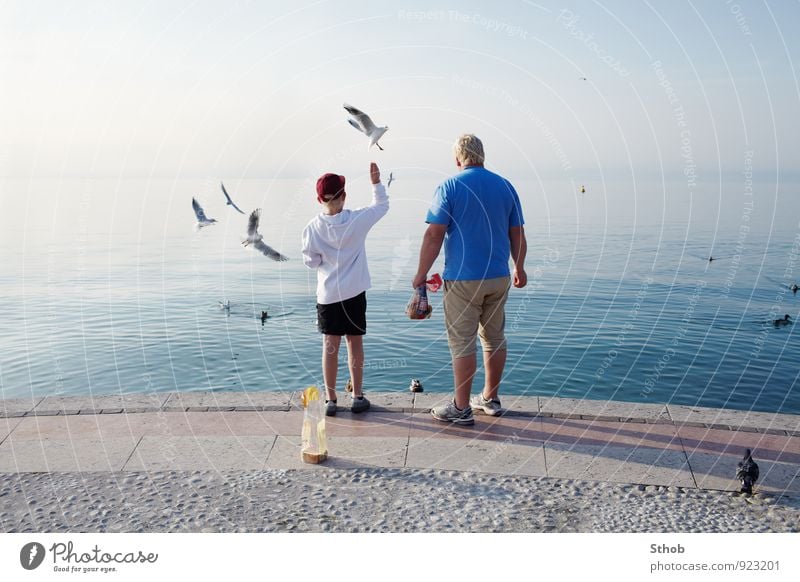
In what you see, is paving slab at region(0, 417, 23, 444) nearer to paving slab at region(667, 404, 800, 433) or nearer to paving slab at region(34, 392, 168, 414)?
paving slab at region(34, 392, 168, 414)

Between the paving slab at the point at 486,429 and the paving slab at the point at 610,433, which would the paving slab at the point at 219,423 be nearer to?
the paving slab at the point at 486,429

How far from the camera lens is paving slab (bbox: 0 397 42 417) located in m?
6.14

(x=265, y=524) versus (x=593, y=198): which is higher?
(x=593, y=198)

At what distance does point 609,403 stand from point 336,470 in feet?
8.97

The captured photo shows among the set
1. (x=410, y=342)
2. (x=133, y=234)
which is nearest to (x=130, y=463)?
(x=410, y=342)

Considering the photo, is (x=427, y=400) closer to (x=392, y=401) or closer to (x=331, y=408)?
(x=392, y=401)

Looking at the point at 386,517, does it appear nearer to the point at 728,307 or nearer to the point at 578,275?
the point at 728,307

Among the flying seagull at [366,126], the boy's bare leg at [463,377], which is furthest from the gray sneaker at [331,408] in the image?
the flying seagull at [366,126]

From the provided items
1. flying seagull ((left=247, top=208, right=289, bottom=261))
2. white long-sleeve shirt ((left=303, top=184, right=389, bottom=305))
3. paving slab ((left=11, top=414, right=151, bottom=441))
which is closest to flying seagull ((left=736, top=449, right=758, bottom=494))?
white long-sleeve shirt ((left=303, top=184, right=389, bottom=305))

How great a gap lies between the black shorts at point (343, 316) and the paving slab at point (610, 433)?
1.75 metres

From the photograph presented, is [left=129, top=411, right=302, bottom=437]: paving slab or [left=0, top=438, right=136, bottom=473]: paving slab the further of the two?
[left=129, top=411, right=302, bottom=437]: paving slab

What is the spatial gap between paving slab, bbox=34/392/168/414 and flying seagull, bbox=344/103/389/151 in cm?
303

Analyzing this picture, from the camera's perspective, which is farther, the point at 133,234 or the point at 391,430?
the point at 133,234

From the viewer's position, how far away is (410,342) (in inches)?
567
